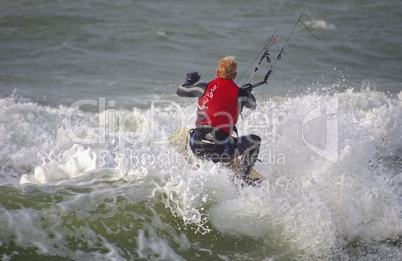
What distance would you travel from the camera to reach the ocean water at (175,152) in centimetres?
595

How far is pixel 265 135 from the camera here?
862 centimetres

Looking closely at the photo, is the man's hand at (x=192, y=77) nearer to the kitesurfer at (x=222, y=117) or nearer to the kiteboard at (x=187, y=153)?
the kitesurfer at (x=222, y=117)

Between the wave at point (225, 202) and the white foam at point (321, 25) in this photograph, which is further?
the white foam at point (321, 25)

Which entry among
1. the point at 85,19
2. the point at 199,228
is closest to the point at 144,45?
the point at 85,19

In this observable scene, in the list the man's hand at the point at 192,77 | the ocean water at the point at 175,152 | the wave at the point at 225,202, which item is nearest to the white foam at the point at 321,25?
the ocean water at the point at 175,152

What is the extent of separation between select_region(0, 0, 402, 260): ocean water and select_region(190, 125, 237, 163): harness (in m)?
0.22

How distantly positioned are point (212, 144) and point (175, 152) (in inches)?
34.3

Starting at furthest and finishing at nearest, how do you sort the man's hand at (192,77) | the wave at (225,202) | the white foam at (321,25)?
1. the white foam at (321,25)
2. the man's hand at (192,77)
3. the wave at (225,202)

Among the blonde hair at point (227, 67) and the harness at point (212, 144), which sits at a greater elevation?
the blonde hair at point (227, 67)

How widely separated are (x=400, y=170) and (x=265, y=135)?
2.41 meters

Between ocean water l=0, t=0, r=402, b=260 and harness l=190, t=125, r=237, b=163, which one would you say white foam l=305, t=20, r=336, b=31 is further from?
harness l=190, t=125, r=237, b=163

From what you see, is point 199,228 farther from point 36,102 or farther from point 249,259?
point 36,102

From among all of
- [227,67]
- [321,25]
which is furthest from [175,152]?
[321,25]

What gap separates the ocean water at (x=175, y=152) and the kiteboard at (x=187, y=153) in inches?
4.2
